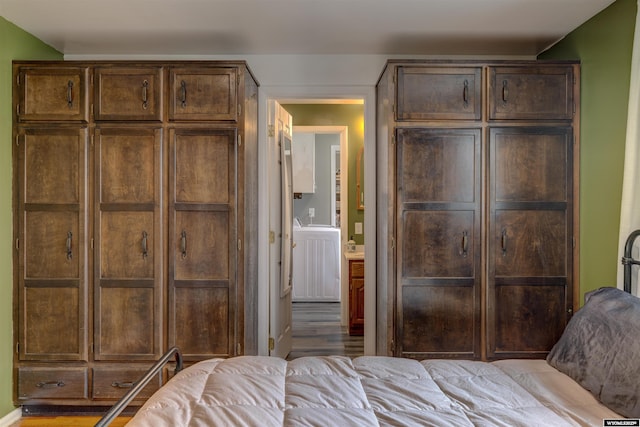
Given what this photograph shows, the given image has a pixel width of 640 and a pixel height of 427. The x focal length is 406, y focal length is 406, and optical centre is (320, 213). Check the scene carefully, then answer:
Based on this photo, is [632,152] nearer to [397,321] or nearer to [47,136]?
[397,321]

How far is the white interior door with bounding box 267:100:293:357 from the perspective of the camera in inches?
135

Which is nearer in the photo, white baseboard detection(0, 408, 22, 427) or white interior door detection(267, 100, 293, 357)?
white baseboard detection(0, 408, 22, 427)

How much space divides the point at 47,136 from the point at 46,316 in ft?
3.97

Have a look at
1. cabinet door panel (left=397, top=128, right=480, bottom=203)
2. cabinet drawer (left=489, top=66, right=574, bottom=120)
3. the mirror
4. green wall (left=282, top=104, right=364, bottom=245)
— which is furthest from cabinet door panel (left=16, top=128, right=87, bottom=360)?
the mirror

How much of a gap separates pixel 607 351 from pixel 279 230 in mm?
2620

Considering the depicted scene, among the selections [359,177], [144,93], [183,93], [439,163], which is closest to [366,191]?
[439,163]

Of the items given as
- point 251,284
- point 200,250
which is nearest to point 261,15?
point 200,250

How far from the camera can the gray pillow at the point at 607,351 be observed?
4.34 ft

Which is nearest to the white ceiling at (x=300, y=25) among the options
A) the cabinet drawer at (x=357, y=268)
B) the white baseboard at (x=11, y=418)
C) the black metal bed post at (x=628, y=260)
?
the black metal bed post at (x=628, y=260)

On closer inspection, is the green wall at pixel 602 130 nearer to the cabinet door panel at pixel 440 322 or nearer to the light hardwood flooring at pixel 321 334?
the cabinet door panel at pixel 440 322

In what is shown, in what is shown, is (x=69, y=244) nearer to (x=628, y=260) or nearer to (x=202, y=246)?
(x=202, y=246)

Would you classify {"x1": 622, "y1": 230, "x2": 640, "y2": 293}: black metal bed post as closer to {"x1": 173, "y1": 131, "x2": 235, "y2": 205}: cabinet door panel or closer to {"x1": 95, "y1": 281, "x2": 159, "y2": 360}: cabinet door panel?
{"x1": 173, "y1": 131, "x2": 235, "y2": 205}: cabinet door panel

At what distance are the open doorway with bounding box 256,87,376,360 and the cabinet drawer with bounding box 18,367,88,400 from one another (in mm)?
1261

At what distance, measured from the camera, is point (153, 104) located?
2.73 meters
